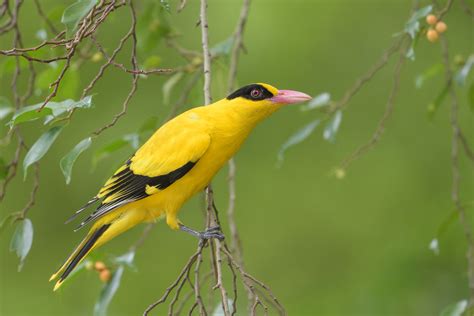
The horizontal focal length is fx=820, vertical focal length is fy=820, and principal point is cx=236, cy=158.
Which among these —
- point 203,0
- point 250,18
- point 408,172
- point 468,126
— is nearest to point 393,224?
point 408,172

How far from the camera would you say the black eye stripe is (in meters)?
3.42

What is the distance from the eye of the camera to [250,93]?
3443mm

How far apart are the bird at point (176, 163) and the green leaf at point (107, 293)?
0.56 ft

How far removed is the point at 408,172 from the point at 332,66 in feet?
3.01

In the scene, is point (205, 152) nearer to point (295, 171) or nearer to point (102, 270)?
point (102, 270)

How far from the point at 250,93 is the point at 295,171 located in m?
2.45

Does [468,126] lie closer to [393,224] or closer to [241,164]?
[393,224]

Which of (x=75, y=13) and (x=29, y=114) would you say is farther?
(x=29, y=114)

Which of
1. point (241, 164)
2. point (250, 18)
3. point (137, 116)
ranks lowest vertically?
point (241, 164)

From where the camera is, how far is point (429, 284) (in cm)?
504

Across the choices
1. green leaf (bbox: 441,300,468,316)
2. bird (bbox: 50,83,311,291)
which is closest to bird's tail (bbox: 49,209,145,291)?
bird (bbox: 50,83,311,291)

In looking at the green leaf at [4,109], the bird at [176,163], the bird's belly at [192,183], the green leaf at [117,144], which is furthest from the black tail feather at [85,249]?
the green leaf at [4,109]

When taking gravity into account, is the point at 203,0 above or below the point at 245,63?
above

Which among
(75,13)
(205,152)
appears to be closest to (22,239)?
(205,152)
